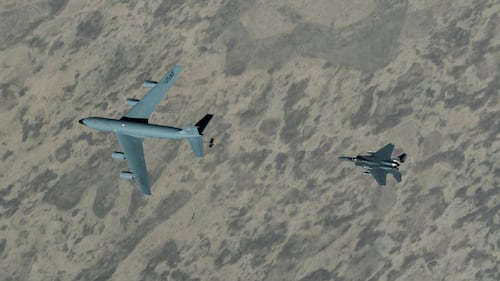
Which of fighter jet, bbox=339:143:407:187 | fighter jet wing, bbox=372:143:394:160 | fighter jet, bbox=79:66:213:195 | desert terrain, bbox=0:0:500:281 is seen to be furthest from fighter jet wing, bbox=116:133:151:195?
fighter jet wing, bbox=372:143:394:160

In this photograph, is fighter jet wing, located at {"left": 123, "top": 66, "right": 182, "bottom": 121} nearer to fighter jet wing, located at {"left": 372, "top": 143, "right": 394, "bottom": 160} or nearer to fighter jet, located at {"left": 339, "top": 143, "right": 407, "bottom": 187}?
fighter jet, located at {"left": 339, "top": 143, "right": 407, "bottom": 187}

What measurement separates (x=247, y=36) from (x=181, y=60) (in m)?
13.1

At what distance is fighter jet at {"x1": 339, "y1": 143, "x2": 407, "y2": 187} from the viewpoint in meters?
134

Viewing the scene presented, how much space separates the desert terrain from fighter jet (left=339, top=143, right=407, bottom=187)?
25.9 feet

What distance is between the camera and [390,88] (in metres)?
147

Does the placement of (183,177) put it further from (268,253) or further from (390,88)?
(390,88)

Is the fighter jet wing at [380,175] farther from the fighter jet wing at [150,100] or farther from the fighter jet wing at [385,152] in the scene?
the fighter jet wing at [150,100]

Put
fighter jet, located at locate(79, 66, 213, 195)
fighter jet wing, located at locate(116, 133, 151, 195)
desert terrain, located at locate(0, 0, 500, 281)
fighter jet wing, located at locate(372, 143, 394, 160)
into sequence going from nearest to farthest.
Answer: fighter jet, located at locate(79, 66, 213, 195), fighter jet wing, located at locate(116, 133, 151, 195), fighter jet wing, located at locate(372, 143, 394, 160), desert terrain, located at locate(0, 0, 500, 281)

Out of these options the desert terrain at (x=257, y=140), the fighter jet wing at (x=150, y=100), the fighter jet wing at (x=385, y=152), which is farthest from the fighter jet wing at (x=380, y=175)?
the fighter jet wing at (x=150, y=100)

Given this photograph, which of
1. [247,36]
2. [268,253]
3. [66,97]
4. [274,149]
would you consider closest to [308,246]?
[268,253]

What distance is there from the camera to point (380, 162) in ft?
440

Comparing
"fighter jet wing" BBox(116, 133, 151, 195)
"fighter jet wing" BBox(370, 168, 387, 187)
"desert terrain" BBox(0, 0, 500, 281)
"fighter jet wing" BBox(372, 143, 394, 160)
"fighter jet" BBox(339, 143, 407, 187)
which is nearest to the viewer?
"fighter jet wing" BBox(116, 133, 151, 195)

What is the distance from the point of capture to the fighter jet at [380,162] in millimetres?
134125

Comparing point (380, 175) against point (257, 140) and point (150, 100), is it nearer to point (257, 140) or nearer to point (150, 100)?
point (257, 140)
